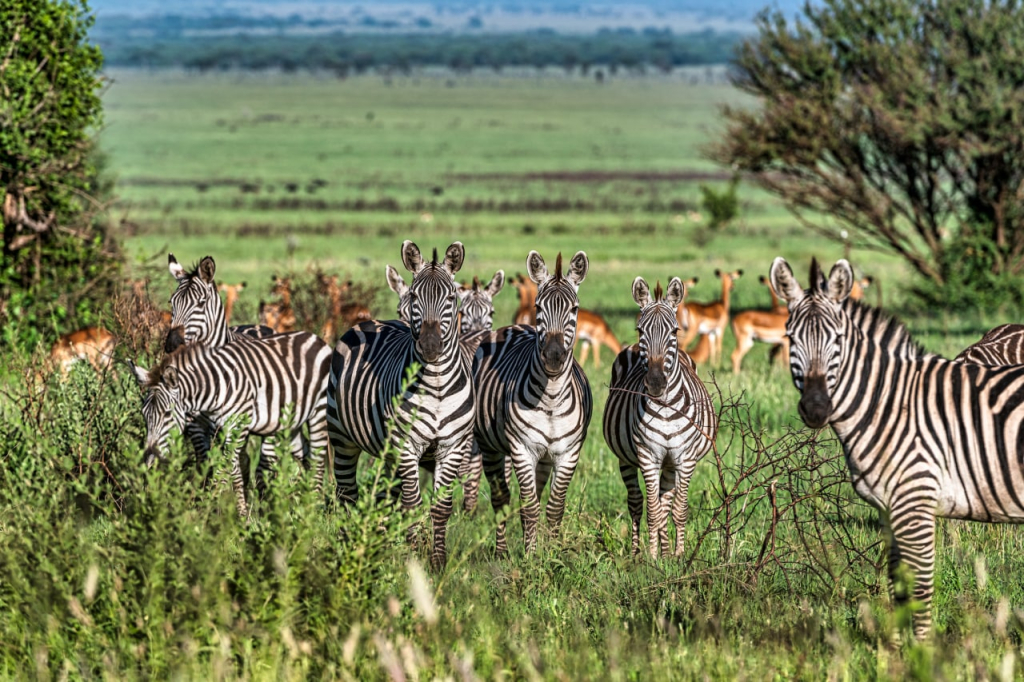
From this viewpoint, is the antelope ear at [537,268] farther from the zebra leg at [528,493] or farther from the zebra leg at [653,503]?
the zebra leg at [653,503]

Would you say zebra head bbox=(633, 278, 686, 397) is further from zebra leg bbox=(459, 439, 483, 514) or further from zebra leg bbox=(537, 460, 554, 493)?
zebra leg bbox=(459, 439, 483, 514)

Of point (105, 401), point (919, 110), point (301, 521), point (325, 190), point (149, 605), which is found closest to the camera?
point (149, 605)

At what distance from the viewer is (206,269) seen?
9164 millimetres

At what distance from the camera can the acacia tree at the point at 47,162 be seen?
14305mm

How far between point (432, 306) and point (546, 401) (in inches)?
41.7

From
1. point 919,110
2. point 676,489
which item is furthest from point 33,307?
point 919,110

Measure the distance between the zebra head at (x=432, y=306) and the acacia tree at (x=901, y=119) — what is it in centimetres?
1798

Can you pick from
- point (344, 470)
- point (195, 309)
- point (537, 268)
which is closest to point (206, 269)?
point (195, 309)

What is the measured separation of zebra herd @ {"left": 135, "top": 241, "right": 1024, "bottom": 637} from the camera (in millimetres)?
6500

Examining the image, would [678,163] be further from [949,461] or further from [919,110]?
[949,461]

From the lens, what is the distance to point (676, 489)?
880 cm

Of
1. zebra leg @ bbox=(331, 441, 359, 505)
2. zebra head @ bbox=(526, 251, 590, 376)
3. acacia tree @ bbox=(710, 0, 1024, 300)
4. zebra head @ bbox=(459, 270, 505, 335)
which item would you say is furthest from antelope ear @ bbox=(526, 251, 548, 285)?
acacia tree @ bbox=(710, 0, 1024, 300)

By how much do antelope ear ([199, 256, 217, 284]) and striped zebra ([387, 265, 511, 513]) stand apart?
1284 millimetres

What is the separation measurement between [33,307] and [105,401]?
526 centimetres
